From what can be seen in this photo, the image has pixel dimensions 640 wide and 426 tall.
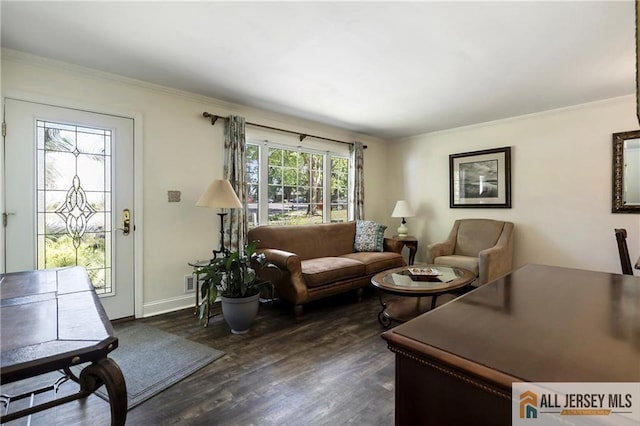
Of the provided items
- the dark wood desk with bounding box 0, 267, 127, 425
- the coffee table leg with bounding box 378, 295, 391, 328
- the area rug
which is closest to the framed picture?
the coffee table leg with bounding box 378, 295, 391, 328

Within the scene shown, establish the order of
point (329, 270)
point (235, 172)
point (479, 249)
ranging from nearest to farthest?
1. point (329, 270)
2. point (235, 172)
3. point (479, 249)

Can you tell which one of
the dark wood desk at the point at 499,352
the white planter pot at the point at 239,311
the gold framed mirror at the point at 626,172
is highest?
the gold framed mirror at the point at 626,172

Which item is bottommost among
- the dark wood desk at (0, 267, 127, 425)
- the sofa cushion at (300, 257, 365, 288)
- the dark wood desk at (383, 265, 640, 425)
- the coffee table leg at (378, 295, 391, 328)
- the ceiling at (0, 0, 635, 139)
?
the coffee table leg at (378, 295, 391, 328)

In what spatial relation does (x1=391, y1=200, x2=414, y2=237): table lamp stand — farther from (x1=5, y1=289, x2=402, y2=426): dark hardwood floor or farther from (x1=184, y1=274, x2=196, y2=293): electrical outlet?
(x1=184, y1=274, x2=196, y2=293): electrical outlet

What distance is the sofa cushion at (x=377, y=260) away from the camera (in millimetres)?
3886

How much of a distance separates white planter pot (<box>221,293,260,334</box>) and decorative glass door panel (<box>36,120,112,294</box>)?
1.27 meters

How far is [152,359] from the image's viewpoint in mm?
2307

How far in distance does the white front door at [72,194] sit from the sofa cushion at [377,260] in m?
2.60

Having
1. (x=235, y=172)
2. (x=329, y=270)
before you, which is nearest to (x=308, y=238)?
(x=329, y=270)

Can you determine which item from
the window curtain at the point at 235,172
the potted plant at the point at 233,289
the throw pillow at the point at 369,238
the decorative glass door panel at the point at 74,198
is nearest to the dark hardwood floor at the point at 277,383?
the potted plant at the point at 233,289

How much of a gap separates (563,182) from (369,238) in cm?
259

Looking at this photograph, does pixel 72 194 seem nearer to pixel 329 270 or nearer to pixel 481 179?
pixel 329 270

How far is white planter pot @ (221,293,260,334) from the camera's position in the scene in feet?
9.04

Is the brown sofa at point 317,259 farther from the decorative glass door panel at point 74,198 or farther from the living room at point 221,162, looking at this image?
the decorative glass door panel at point 74,198
